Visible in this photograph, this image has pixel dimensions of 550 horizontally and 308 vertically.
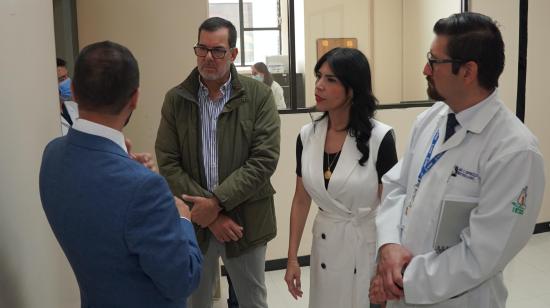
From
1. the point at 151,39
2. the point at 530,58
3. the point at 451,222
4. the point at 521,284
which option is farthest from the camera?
the point at 530,58

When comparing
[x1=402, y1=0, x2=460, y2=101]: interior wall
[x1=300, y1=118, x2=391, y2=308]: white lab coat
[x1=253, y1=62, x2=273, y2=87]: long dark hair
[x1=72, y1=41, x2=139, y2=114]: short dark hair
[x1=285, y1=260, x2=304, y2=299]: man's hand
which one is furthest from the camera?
[x1=402, y1=0, x2=460, y2=101]: interior wall

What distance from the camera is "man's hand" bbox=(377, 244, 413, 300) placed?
129 centimetres

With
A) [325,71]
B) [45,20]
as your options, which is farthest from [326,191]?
[45,20]

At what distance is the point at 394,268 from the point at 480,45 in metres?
0.65

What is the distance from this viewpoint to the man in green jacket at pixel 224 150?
1.98 meters

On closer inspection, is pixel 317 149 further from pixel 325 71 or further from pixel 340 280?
pixel 340 280

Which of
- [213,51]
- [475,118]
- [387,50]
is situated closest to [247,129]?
[213,51]

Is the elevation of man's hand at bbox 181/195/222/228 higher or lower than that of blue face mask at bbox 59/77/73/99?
lower

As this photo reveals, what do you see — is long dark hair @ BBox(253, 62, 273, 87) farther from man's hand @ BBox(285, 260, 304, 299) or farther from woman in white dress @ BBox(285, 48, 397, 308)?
man's hand @ BBox(285, 260, 304, 299)

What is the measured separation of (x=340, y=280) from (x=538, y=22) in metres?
3.75

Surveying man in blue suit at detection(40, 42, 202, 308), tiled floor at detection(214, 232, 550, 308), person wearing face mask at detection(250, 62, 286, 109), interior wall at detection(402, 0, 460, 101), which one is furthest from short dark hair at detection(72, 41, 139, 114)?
interior wall at detection(402, 0, 460, 101)

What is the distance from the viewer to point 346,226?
178 centimetres

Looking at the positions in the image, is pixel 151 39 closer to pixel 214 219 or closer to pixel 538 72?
pixel 214 219

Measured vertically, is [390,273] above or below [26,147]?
below
